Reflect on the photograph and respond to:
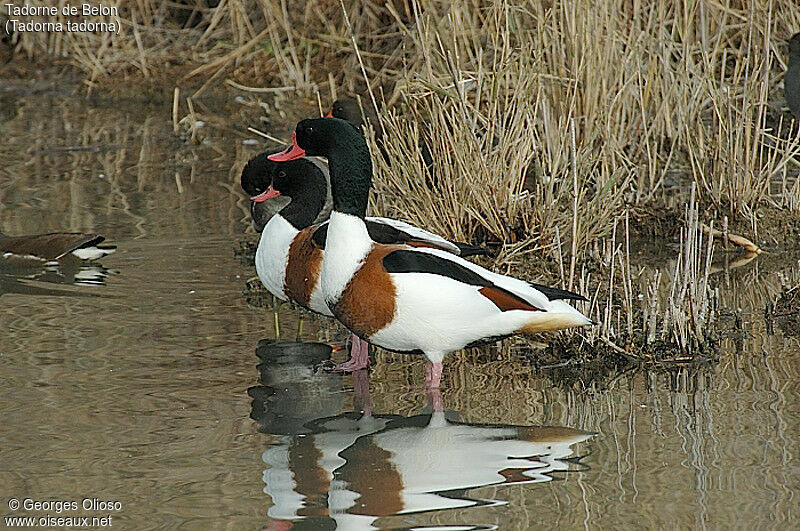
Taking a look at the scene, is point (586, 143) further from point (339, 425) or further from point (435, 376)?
point (339, 425)

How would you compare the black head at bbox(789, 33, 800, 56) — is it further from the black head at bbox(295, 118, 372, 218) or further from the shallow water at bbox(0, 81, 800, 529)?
the black head at bbox(295, 118, 372, 218)

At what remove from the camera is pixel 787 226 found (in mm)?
7523

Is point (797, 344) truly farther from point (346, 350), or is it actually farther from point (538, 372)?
point (346, 350)

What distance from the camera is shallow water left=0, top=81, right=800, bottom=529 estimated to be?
4.01 meters

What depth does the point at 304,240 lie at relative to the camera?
19.0 ft

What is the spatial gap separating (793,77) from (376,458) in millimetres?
6062

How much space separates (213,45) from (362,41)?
2279 mm

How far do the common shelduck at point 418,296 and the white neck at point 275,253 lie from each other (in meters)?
0.76

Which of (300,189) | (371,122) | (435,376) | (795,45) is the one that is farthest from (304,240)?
(795,45)

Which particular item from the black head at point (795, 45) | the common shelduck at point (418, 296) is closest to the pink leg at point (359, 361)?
the common shelduck at point (418, 296)

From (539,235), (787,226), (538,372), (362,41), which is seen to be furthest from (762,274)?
(362,41)

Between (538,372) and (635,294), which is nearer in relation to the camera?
(538,372)

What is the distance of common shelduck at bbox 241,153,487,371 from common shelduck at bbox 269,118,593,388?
439 mm

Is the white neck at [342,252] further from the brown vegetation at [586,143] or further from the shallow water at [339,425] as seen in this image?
the brown vegetation at [586,143]
